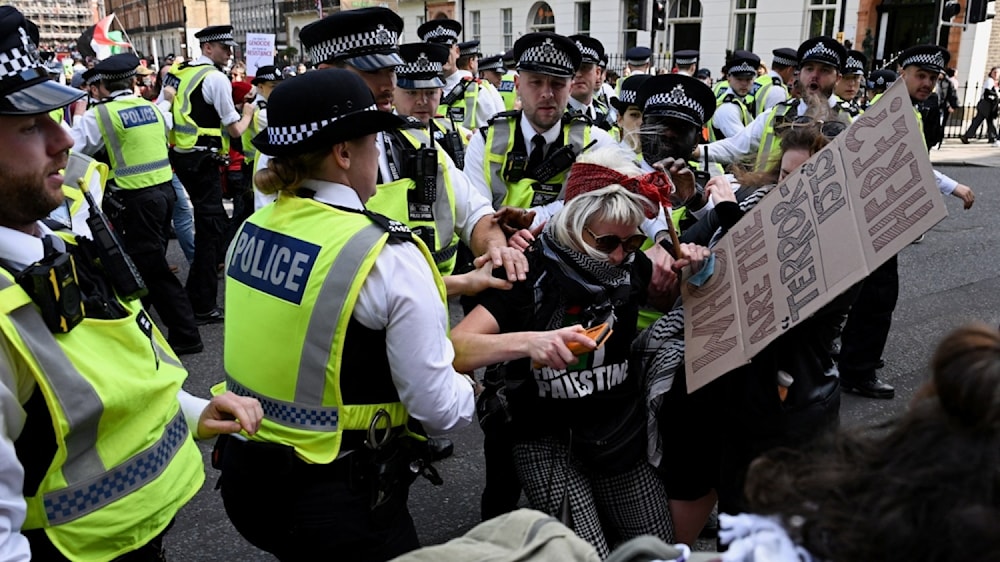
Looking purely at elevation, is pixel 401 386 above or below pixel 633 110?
below

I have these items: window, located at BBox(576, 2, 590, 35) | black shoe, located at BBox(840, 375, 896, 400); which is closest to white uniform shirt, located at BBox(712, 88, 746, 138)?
black shoe, located at BBox(840, 375, 896, 400)

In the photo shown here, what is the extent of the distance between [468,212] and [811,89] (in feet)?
15.1

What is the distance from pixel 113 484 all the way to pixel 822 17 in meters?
25.3

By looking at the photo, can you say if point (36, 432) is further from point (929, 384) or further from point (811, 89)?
point (811, 89)

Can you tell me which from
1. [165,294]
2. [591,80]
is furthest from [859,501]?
[591,80]

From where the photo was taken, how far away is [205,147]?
23.5ft

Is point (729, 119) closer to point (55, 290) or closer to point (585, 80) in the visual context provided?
point (585, 80)

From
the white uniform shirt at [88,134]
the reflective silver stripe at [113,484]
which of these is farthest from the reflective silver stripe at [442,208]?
the white uniform shirt at [88,134]

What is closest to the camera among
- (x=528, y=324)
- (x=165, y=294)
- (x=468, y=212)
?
(x=528, y=324)

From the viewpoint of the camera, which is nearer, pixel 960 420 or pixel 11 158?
pixel 960 420

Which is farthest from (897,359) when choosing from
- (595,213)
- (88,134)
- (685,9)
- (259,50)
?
(685,9)

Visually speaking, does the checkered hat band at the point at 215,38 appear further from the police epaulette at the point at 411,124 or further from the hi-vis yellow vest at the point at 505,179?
the police epaulette at the point at 411,124

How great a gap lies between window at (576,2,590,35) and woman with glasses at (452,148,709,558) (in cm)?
2987

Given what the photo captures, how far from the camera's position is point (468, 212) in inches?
133
